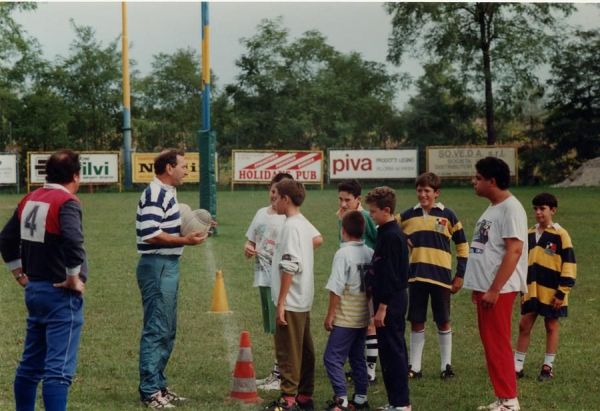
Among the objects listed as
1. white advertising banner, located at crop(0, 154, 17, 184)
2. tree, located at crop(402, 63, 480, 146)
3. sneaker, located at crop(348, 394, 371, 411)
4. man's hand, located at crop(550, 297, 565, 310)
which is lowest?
sneaker, located at crop(348, 394, 371, 411)

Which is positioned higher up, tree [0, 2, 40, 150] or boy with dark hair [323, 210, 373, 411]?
tree [0, 2, 40, 150]

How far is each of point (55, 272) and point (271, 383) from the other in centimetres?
236

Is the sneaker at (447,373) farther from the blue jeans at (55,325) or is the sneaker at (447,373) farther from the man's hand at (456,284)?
the blue jeans at (55,325)

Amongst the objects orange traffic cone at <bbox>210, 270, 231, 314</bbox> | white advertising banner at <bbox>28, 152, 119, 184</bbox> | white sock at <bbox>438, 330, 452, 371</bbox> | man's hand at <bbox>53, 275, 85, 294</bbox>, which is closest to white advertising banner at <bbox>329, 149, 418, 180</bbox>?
white advertising banner at <bbox>28, 152, 119, 184</bbox>

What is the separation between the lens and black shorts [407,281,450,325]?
27.0 feet

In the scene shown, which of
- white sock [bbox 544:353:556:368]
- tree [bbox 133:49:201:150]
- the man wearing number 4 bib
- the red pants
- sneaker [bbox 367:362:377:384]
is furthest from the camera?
tree [bbox 133:49:201:150]

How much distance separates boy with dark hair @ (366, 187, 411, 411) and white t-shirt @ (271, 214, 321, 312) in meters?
0.43

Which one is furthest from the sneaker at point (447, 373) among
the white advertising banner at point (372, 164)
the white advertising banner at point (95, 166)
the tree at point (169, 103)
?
the tree at point (169, 103)

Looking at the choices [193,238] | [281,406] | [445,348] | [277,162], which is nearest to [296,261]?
[193,238]

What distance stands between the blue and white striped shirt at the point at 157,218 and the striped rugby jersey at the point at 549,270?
9.76ft

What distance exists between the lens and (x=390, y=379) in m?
6.86

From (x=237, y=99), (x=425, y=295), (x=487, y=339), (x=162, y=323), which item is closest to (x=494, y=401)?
(x=487, y=339)

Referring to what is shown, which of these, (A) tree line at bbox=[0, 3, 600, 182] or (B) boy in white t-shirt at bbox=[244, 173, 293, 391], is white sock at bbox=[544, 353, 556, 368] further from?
(A) tree line at bbox=[0, 3, 600, 182]

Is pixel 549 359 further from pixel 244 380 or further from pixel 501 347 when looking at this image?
pixel 244 380
